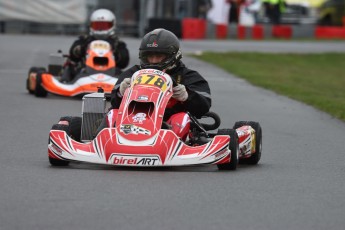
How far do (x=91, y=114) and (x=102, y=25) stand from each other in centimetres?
807

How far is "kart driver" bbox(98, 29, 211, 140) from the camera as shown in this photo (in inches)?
354

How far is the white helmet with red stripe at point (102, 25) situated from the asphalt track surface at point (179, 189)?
430 centimetres

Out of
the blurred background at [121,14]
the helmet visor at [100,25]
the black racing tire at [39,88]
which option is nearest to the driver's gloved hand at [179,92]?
the black racing tire at [39,88]

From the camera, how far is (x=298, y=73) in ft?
78.1

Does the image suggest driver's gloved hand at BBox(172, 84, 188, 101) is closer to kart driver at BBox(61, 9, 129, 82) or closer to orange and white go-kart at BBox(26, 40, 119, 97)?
orange and white go-kart at BBox(26, 40, 119, 97)

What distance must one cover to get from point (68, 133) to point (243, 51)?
2052cm

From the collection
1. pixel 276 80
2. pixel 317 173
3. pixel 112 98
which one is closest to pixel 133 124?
pixel 112 98

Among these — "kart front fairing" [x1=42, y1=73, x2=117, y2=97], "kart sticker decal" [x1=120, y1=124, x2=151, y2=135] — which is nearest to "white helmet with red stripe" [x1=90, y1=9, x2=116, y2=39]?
"kart front fairing" [x1=42, y1=73, x2=117, y2=97]

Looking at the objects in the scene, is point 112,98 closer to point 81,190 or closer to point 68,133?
point 68,133

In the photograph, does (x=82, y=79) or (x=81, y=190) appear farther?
(x=82, y=79)

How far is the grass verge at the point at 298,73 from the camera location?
1748cm

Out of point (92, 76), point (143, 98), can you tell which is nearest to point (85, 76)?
point (92, 76)

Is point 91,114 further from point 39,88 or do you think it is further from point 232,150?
point 39,88

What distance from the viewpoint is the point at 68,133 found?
8859mm
